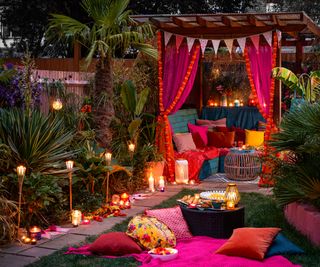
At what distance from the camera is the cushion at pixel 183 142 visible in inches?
442

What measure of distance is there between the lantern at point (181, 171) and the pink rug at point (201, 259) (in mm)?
4247

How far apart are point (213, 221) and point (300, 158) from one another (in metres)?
1.49

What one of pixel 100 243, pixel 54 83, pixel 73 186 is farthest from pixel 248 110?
pixel 100 243

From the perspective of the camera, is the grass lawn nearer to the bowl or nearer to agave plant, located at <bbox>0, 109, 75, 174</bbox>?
the bowl

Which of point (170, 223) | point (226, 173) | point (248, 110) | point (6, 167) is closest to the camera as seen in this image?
point (170, 223)

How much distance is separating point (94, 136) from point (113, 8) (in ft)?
6.80

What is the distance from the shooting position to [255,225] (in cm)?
714

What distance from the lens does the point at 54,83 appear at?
1004 cm

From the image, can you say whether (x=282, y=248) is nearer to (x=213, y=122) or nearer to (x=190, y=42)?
(x=190, y=42)

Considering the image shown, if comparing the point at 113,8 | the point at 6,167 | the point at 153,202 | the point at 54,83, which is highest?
the point at 113,8

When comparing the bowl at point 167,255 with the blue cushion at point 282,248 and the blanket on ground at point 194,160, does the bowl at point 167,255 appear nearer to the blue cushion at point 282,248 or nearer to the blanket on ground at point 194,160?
the blue cushion at point 282,248

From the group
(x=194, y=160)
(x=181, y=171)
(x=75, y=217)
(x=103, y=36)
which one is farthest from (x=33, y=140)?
(x=194, y=160)

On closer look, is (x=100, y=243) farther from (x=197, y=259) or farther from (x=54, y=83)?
(x=54, y=83)

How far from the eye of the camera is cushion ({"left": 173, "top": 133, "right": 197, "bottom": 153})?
11219 mm
